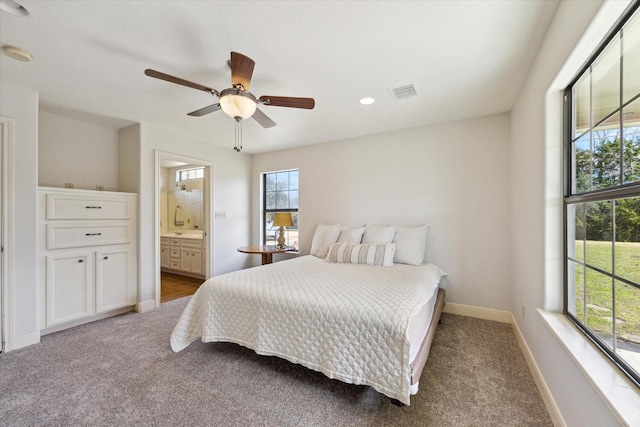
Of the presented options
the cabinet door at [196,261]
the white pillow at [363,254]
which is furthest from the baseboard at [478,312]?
the cabinet door at [196,261]

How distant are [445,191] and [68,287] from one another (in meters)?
4.47

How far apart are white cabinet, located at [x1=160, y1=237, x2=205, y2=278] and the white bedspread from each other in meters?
2.72

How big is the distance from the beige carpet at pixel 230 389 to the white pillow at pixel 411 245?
89cm

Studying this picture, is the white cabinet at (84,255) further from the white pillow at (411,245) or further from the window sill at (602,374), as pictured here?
the window sill at (602,374)

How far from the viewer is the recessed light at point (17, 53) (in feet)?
6.10

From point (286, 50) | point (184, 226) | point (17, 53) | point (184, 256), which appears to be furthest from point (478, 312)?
point (184, 226)

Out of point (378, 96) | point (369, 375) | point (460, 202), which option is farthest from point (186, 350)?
point (460, 202)

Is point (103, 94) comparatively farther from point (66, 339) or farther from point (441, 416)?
point (441, 416)

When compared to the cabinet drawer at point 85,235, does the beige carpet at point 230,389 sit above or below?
below

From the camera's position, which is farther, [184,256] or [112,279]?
[184,256]

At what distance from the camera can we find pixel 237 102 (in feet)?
6.28

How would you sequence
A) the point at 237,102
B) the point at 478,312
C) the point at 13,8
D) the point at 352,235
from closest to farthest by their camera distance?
1. the point at 13,8
2. the point at 237,102
3. the point at 478,312
4. the point at 352,235

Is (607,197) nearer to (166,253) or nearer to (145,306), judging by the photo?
(145,306)

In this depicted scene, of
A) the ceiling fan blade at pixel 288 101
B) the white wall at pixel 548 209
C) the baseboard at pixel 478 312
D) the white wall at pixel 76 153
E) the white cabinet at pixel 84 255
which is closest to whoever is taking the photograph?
the white wall at pixel 548 209
